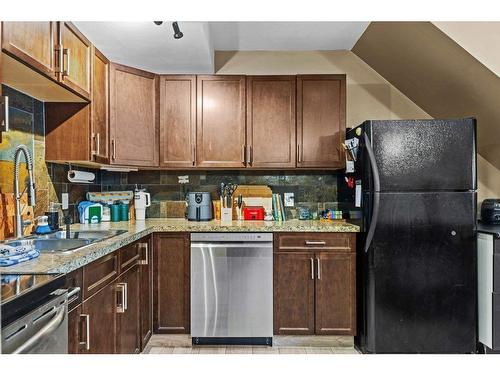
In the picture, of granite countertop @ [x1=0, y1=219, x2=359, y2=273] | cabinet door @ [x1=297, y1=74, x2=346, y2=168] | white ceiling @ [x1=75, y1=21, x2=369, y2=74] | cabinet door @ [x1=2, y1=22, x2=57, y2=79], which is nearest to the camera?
granite countertop @ [x1=0, y1=219, x2=359, y2=273]

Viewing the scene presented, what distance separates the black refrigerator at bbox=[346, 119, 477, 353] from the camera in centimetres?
227

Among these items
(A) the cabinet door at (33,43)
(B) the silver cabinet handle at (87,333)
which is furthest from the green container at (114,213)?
(B) the silver cabinet handle at (87,333)

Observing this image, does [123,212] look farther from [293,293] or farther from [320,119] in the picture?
[320,119]

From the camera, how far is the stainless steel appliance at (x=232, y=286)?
2.46 m

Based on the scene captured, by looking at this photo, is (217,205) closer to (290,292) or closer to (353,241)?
(290,292)

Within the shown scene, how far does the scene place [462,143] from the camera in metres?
2.27

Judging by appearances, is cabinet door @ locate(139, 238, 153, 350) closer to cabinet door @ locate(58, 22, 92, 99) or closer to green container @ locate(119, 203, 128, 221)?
green container @ locate(119, 203, 128, 221)

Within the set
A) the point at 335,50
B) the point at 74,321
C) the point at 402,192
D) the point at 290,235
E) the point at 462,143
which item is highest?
the point at 335,50

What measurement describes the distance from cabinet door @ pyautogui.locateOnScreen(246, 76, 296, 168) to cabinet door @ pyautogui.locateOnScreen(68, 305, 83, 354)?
5.82 feet

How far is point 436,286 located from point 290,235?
106 centimetres

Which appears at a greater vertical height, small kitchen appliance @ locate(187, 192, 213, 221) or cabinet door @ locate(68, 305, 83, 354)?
small kitchen appliance @ locate(187, 192, 213, 221)

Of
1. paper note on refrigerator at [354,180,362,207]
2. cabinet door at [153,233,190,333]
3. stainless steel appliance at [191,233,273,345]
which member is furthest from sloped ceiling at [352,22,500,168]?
cabinet door at [153,233,190,333]
